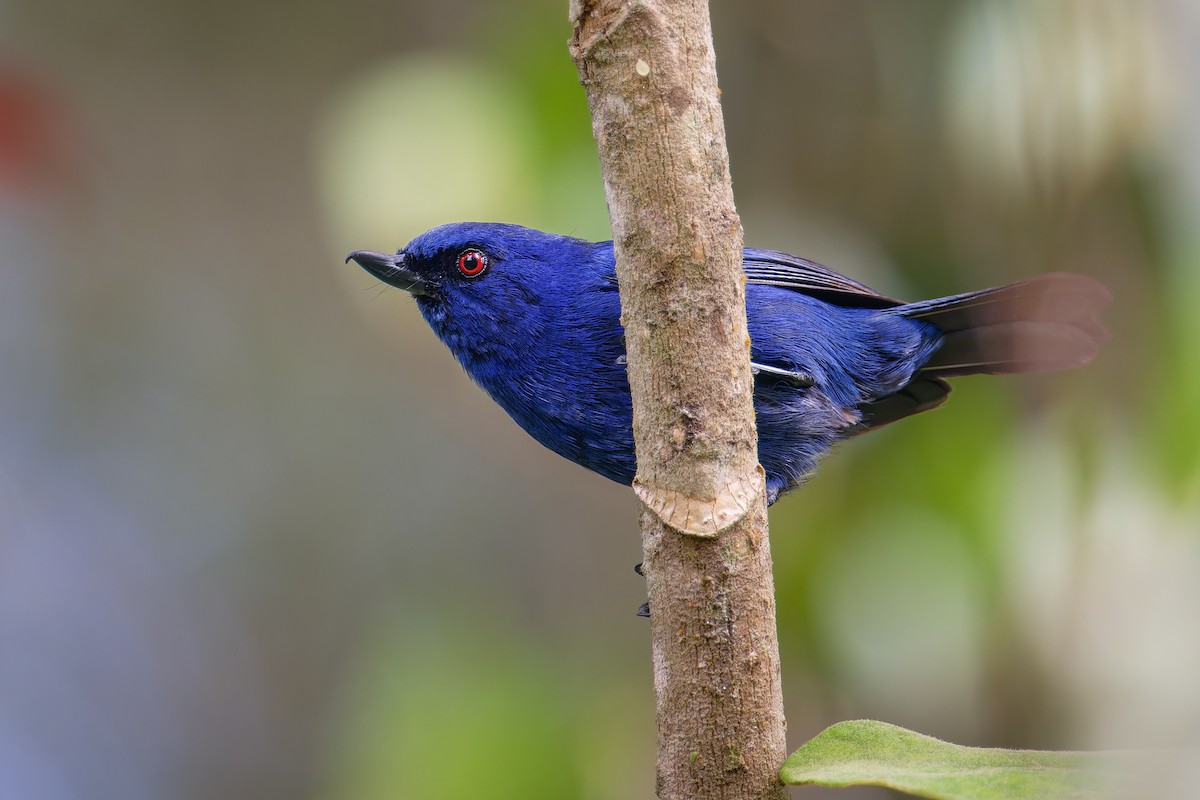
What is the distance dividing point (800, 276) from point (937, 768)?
81.9 inches

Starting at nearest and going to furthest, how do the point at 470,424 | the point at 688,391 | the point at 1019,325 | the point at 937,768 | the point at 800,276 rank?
the point at 937,768 < the point at 688,391 < the point at 1019,325 < the point at 800,276 < the point at 470,424

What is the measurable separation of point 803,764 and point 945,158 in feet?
8.42

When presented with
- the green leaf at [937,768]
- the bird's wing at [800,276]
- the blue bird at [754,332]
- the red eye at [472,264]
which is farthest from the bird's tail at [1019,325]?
the green leaf at [937,768]

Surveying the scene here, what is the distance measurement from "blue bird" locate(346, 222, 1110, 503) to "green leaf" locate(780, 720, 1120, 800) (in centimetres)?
132

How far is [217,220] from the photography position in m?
6.45

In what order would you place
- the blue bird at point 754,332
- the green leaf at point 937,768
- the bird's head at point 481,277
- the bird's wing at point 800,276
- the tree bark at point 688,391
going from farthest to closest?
the bird's wing at point 800,276 < the bird's head at point 481,277 < the blue bird at point 754,332 < the tree bark at point 688,391 < the green leaf at point 937,768

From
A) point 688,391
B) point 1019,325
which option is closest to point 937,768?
point 688,391

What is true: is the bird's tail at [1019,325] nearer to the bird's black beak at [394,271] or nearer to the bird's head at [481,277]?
the bird's head at [481,277]

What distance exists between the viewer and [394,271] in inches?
139

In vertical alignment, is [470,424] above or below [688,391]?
above

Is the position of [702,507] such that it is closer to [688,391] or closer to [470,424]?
[688,391]

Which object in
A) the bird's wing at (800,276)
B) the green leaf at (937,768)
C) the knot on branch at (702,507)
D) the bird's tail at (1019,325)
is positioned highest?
the bird's wing at (800,276)

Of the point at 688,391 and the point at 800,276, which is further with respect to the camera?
the point at 800,276

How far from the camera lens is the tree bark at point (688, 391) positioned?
2.03 meters
